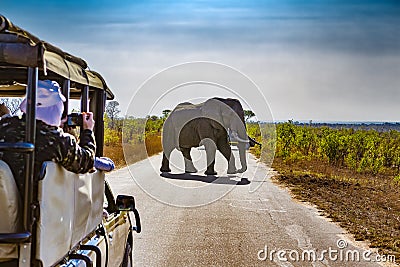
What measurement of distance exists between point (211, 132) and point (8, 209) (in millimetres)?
20022

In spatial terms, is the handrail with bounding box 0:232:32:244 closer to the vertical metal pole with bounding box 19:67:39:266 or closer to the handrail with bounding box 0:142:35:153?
the vertical metal pole with bounding box 19:67:39:266

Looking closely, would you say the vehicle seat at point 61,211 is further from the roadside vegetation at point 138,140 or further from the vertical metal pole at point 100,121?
the roadside vegetation at point 138,140

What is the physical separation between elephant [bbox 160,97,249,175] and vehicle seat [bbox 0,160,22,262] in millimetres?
17569

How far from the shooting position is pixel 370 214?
478 inches

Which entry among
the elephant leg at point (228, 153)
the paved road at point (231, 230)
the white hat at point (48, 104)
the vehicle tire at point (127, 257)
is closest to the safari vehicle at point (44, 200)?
the white hat at point (48, 104)

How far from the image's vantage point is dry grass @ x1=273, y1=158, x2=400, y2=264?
9883 mm

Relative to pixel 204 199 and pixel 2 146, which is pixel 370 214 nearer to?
pixel 204 199

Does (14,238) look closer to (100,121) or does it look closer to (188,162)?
(100,121)

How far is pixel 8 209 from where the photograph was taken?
3014mm

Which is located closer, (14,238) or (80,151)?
(14,238)

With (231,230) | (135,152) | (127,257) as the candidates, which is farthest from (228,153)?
(127,257)

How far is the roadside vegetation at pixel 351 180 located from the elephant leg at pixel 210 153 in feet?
7.29

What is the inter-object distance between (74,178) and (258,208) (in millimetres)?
9497

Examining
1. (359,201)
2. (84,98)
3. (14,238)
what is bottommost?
(359,201)
